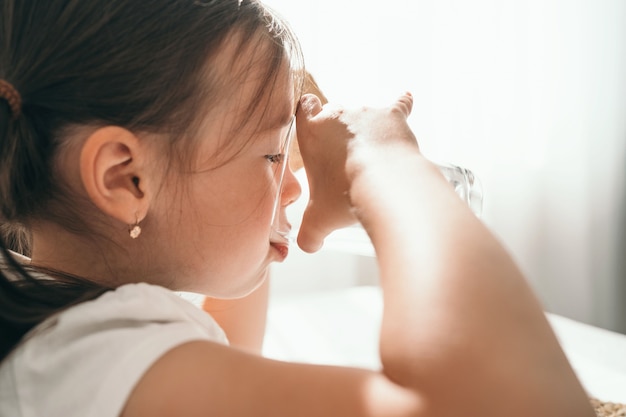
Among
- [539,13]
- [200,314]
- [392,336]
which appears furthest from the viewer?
[539,13]

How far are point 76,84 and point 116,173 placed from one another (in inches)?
3.3

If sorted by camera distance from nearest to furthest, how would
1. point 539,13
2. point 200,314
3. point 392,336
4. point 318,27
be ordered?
1. point 392,336
2. point 200,314
3. point 318,27
4. point 539,13

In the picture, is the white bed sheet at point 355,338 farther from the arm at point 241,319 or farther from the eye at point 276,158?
the eye at point 276,158

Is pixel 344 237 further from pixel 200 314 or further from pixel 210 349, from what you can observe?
pixel 210 349

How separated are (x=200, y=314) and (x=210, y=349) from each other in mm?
123

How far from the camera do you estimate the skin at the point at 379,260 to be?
49 centimetres

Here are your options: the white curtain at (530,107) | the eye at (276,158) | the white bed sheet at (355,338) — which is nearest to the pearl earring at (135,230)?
the eye at (276,158)

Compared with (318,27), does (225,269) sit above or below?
below

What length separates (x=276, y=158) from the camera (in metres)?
0.73

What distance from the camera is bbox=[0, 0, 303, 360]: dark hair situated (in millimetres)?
612

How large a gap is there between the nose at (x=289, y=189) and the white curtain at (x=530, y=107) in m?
0.83

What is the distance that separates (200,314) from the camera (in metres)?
0.65

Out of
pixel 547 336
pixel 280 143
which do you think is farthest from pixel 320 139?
pixel 547 336

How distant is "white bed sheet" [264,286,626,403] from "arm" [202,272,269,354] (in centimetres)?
5
